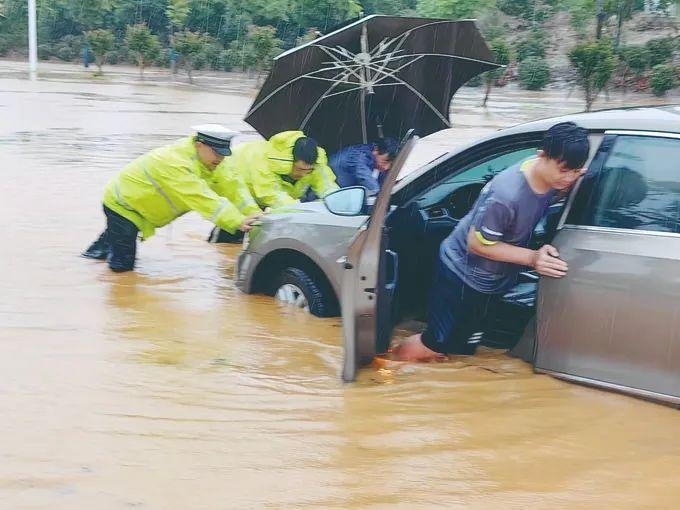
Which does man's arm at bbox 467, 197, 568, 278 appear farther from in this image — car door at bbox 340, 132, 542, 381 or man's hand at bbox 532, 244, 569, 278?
car door at bbox 340, 132, 542, 381

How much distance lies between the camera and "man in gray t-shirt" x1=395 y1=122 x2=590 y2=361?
3.97m

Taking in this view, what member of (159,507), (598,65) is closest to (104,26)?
(598,65)

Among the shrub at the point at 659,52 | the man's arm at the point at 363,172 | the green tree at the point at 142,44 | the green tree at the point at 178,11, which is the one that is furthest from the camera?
the green tree at the point at 178,11

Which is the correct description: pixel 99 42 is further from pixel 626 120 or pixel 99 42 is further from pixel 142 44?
pixel 626 120

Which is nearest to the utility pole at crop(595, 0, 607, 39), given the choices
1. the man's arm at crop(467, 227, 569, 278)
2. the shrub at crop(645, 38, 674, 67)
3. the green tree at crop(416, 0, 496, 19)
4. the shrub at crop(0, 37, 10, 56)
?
the shrub at crop(645, 38, 674, 67)

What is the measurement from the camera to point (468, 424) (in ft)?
13.6

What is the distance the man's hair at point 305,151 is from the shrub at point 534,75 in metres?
32.6

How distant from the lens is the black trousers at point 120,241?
7199mm

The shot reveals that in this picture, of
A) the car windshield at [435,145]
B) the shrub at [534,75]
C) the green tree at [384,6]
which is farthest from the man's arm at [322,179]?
the green tree at [384,6]

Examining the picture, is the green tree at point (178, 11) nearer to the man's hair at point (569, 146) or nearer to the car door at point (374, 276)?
the car door at point (374, 276)

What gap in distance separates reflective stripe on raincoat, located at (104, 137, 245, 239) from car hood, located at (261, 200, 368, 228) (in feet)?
1.92

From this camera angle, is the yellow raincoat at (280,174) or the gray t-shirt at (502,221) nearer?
the gray t-shirt at (502,221)

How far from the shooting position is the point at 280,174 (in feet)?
23.8

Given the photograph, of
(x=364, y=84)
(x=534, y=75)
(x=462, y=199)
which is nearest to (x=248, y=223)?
(x=462, y=199)
